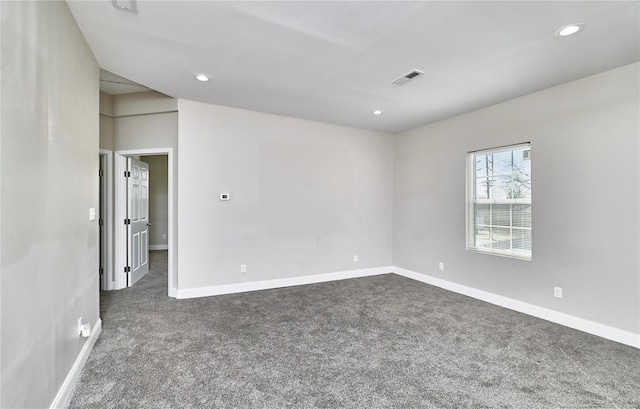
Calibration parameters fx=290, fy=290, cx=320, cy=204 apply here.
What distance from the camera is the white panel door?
446 centimetres

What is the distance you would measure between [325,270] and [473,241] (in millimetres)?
2300

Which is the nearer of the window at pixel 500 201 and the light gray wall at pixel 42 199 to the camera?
the light gray wall at pixel 42 199

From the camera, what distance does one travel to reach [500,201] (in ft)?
12.8

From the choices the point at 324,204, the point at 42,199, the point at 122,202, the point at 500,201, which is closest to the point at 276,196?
the point at 324,204

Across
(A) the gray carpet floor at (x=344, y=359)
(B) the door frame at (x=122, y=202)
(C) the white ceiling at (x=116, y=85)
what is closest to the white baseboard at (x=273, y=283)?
(A) the gray carpet floor at (x=344, y=359)

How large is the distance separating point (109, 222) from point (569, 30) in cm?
558

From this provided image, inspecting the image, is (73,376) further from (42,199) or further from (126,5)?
(126,5)

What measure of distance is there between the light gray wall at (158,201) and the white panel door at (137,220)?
2.90m

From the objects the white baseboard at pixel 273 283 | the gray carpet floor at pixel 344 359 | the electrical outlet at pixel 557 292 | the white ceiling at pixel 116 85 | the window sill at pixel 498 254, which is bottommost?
the gray carpet floor at pixel 344 359

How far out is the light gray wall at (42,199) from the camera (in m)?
1.30

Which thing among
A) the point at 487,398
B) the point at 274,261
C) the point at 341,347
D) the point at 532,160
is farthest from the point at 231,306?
the point at 532,160

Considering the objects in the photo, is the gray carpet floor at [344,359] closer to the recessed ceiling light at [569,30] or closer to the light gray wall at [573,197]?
the light gray wall at [573,197]

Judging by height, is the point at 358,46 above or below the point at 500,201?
above

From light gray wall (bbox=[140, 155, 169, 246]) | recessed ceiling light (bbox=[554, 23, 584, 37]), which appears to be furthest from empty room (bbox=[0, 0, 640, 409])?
light gray wall (bbox=[140, 155, 169, 246])
